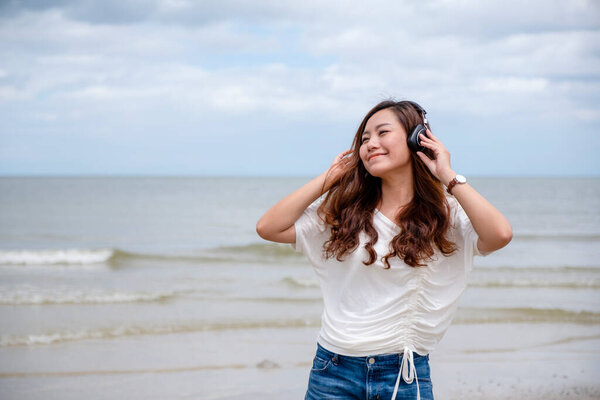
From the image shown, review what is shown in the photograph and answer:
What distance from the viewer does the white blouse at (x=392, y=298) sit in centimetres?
210

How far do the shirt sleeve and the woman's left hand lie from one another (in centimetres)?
46

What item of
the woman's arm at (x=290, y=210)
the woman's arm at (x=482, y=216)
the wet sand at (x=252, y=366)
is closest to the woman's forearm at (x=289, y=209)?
the woman's arm at (x=290, y=210)

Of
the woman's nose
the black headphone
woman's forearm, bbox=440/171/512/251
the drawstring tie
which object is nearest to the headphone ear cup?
the black headphone

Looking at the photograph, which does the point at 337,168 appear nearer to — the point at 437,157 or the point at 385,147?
the point at 385,147

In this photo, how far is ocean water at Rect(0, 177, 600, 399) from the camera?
5680mm

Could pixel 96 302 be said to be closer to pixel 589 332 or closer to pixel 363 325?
pixel 589 332

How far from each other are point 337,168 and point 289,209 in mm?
262

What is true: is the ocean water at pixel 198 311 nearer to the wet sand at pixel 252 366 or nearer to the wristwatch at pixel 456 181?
the wet sand at pixel 252 366

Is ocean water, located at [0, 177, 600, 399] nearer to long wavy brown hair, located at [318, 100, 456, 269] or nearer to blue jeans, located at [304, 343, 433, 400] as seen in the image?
blue jeans, located at [304, 343, 433, 400]

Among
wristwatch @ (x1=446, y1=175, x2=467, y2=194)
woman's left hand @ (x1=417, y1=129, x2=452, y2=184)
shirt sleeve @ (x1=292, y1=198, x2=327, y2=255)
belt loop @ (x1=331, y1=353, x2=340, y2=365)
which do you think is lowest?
belt loop @ (x1=331, y1=353, x2=340, y2=365)

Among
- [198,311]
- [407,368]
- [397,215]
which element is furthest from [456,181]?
[198,311]

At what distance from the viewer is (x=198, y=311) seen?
8523mm

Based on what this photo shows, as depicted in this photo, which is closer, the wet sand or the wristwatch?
the wristwatch

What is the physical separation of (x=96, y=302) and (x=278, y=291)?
2.94m
